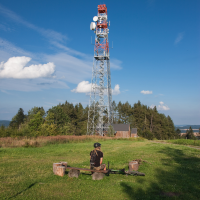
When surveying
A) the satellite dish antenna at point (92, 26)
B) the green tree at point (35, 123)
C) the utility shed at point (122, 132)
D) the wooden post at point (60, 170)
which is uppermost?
the satellite dish antenna at point (92, 26)

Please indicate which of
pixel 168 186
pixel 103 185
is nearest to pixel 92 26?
pixel 103 185

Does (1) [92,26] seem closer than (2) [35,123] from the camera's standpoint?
No

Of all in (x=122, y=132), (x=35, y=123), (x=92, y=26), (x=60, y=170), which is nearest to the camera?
(x=60, y=170)

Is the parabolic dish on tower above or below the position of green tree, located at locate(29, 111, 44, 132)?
above

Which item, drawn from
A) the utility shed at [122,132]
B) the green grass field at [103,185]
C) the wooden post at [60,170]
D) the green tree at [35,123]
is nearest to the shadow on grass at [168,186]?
the green grass field at [103,185]

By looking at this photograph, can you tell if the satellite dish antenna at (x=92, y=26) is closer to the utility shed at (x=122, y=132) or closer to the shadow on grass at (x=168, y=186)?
the utility shed at (x=122, y=132)

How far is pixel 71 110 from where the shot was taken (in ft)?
249

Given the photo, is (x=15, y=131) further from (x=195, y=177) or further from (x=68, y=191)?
(x=195, y=177)

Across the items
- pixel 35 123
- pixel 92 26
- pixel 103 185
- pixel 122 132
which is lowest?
pixel 103 185

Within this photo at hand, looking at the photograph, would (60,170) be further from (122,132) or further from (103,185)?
(122,132)

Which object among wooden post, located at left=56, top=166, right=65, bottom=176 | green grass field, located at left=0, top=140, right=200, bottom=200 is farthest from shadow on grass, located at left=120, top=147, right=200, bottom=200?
wooden post, located at left=56, top=166, right=65, bottom=176

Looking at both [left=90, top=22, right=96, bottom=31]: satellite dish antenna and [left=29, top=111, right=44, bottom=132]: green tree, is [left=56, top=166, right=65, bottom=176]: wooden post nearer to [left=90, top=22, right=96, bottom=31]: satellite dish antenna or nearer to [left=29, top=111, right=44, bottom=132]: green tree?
[left=29, top=111, right=44, bottom=132]: green tree

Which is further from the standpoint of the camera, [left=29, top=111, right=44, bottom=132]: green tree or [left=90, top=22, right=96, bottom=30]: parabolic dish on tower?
[left=90, top=22, right=96, bottom=30]: parabolic dish on tower

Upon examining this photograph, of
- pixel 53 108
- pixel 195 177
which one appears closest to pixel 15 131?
pixel 195 177
